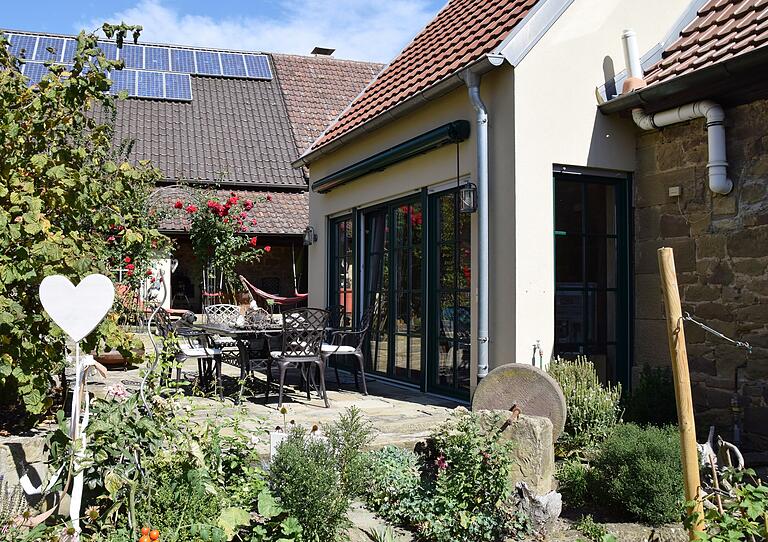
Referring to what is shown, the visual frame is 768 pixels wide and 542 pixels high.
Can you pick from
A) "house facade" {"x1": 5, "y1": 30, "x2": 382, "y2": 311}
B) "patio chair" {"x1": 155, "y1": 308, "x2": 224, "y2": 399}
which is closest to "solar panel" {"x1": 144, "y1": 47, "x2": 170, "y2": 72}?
"house facade" {"x1": 5, "y1": 30, "x2": 382, "y2": 311}

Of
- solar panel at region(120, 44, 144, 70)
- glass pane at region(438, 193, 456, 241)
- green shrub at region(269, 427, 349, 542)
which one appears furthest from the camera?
solar panel at region(120, 44, 144, 70)

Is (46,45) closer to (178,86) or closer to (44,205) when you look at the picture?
(178,86)

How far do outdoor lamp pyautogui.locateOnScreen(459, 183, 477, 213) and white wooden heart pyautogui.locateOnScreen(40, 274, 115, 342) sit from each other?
3.83 meters

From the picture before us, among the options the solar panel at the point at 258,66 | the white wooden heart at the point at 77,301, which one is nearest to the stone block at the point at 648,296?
the white wooden heart at the point at 77,301

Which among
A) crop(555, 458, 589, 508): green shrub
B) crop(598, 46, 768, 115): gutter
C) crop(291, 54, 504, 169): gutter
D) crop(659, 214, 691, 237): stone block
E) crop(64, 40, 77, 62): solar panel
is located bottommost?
crop(555, 458, 589, 508): green shrub

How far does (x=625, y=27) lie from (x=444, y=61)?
1829mm

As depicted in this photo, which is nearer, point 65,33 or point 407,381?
point 407,381

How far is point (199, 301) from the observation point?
1759cm

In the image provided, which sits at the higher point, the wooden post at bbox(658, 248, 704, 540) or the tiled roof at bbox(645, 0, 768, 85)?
the tiled roof at bbox(645, 0, 768, 85)

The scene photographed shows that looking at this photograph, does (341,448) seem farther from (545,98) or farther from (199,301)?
(199,301)

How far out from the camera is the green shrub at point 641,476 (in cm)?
440

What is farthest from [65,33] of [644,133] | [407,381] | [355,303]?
[644,133]

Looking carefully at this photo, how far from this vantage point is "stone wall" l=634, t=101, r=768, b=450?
580 centimetres

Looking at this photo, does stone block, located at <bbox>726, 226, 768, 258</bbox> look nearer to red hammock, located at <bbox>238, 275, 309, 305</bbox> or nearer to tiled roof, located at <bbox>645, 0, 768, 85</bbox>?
tiled roof, located at <bbox>645, 0, 768, 85</bbox>
